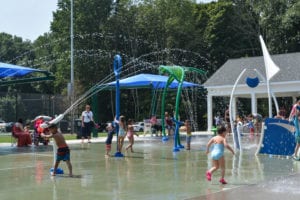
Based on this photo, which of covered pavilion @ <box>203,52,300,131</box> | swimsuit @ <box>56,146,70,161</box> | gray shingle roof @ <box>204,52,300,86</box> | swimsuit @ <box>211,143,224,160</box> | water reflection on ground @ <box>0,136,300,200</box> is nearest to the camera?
water reflection on ground @ <box>0,136,300,200</box>

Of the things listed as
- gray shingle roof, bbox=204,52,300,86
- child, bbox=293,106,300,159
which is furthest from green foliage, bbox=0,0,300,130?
child, bbox=293,106,300,159

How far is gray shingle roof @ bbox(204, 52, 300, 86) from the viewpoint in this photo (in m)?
32.6

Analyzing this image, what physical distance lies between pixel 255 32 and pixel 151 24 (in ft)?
36.8

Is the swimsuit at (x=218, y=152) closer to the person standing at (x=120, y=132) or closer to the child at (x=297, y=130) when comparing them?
the child at (x=297, y=130)

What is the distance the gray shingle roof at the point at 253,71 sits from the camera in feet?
107

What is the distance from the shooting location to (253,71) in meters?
35.3

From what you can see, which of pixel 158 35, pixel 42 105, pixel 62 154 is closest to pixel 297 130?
pixel 62 154

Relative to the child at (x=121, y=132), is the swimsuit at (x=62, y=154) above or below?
below

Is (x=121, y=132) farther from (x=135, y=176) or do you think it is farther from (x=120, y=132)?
(x=135, y=176)

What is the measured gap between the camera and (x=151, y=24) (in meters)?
49.4

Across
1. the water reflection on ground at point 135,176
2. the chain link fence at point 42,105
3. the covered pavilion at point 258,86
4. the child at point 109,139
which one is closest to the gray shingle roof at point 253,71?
the covered pavilion at point 258,86

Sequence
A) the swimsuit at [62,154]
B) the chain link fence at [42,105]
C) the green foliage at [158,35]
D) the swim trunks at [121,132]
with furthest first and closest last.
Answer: the green foliage at [158,35] → the chain link fence at [42,105] → the swim trunks at [121,132] → the swimsuit at [62,154]

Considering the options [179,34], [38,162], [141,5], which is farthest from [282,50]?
[38,162]

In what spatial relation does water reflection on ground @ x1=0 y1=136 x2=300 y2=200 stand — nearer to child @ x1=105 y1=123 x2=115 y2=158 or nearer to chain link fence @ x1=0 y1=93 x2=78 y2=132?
child @ x1=105 y1=123 x2=115 y2=158
